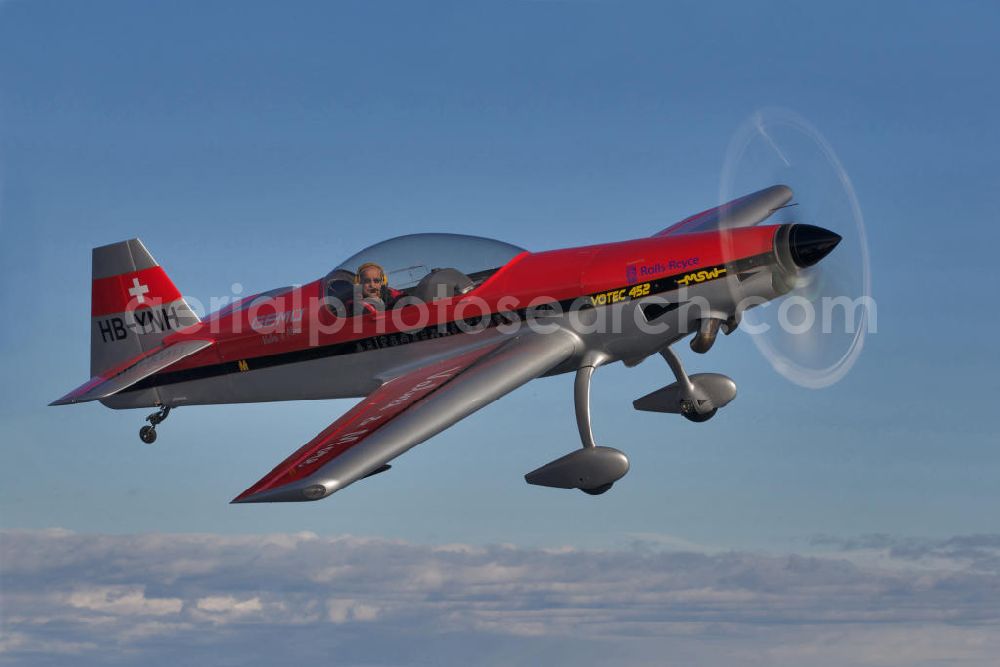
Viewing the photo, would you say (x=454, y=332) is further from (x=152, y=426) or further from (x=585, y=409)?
(x=152, y=426)

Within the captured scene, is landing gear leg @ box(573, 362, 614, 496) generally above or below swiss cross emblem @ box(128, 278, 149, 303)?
below

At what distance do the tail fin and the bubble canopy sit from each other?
4.14m

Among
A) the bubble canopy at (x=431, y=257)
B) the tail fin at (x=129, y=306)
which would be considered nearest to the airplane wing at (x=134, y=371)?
the tail fin at (x=129, y=306)

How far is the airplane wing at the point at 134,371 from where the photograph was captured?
57.4ft

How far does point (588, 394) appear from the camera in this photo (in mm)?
14609

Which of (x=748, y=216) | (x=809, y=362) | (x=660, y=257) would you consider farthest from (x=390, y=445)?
(x=748, y=216)

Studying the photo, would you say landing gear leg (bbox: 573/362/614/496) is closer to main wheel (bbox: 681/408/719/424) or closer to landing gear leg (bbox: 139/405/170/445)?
main wheel (bbox: 681/408/719/424)

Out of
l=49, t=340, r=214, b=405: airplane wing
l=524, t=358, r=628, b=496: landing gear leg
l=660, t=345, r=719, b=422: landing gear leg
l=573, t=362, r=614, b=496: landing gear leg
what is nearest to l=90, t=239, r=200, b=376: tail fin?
l=49, t=340, r=214, b=405: airplane wing

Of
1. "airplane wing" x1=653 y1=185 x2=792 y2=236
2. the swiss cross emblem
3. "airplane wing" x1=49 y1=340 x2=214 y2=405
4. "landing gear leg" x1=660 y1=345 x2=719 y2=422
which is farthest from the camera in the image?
the swiss cross emblem

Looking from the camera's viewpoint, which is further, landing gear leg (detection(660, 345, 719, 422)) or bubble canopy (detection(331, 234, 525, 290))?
landing gear leg (detection(660, 345, 719, 422))

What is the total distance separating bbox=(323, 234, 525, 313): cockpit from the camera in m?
15.5

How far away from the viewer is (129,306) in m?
18.3

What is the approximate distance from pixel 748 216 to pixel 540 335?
3899 millimetres

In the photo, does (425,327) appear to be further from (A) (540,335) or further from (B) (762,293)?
(B) (762,293)
